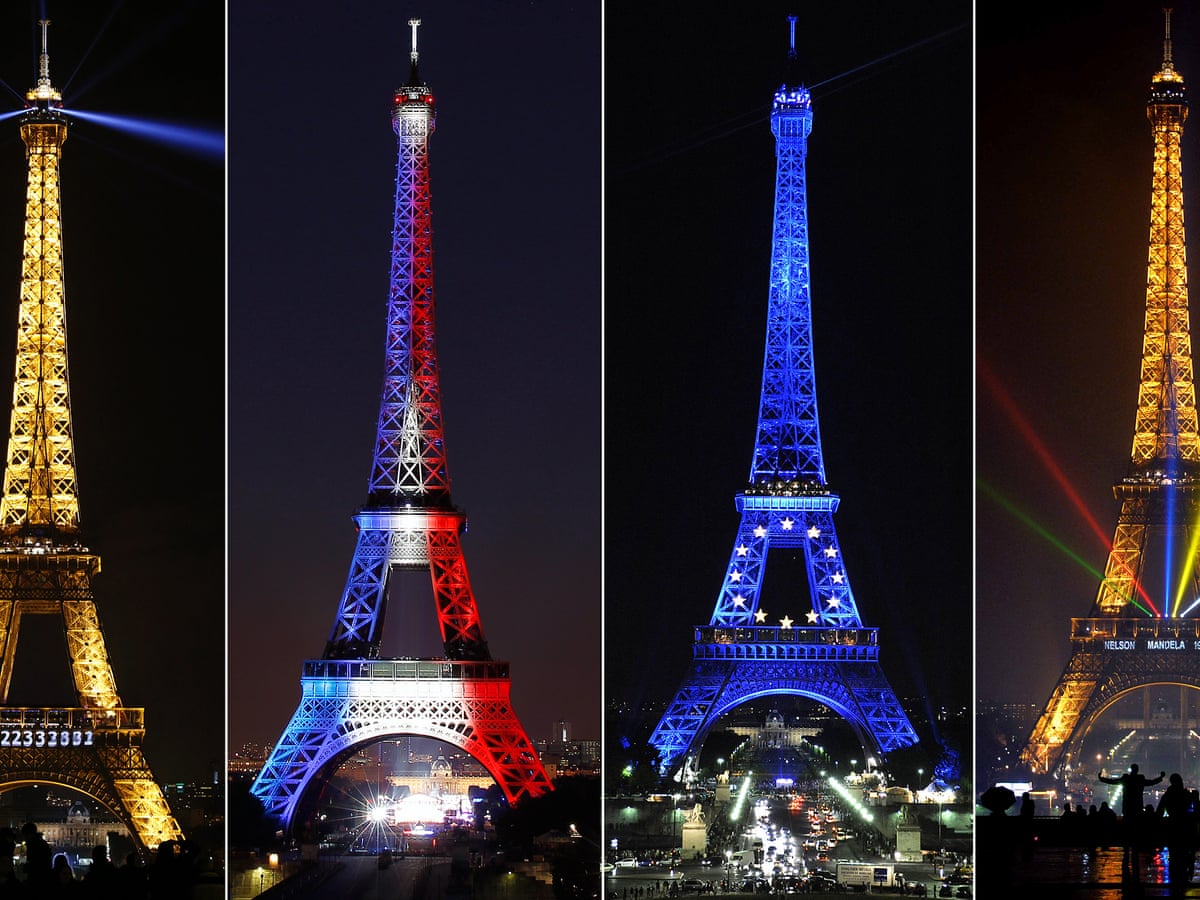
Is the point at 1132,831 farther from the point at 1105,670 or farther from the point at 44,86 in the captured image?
the point at 44,86

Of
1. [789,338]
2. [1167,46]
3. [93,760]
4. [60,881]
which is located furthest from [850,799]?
[60,881]

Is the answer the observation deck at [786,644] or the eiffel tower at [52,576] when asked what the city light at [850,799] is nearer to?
the observation deck at [786,644]

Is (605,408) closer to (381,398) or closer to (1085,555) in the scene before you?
(381,398)

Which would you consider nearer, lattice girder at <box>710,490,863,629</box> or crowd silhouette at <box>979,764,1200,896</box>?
crowd silhouette at <box>979,764,1200,896</box>

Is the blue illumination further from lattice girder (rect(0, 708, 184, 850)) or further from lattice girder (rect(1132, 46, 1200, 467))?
lattice girder (rect(1132, 46, 1200, 467))

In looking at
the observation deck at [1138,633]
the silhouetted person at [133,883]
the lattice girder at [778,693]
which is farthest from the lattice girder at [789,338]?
the silhouetted person at [133,883]

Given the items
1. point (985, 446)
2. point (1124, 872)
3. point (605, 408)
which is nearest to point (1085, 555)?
point (985, 446)

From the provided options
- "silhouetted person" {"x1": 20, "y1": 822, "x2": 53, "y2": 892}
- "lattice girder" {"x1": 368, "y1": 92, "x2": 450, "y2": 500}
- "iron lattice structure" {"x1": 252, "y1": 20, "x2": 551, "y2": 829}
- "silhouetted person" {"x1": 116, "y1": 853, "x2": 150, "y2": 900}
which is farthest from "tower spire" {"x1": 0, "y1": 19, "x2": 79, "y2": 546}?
"silhouetted person" {"x1": 20, "y1": 822, "x2": 53, "y2": 892}
